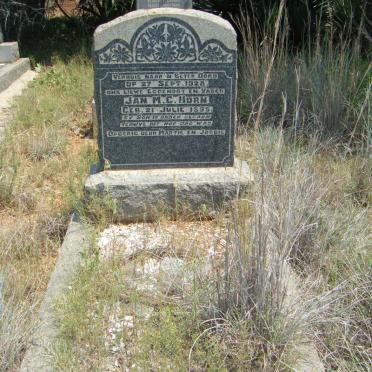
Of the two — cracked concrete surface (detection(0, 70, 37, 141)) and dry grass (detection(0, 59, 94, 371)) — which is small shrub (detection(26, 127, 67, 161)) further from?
cracked concrete surface (detection(0, 70, 37, 141))

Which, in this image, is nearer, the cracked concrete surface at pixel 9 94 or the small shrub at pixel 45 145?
the small shrub at pixel 45 145

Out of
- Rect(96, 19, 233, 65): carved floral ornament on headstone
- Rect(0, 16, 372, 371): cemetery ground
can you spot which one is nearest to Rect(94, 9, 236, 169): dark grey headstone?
Rect(96, 19, 233, 65): carved floral ornament on headstone

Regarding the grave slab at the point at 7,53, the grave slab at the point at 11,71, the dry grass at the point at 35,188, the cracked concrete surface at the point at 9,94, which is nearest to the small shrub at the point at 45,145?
the dry grass at the point at 35,188

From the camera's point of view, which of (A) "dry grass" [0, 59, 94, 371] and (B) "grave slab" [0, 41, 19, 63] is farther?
(B) "grave slab" [0, 41, 19, 63]

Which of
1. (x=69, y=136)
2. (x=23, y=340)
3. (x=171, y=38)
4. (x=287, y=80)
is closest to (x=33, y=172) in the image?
(x=69, y=136)

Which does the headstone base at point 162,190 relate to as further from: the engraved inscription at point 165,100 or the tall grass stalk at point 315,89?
the tall grass stalk at point 315,89

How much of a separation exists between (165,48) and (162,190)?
887 millimetres

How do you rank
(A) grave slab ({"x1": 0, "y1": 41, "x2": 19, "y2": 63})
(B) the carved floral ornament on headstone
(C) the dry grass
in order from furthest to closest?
1. (A) grave slab ({"x1": 0, "y1": 41, "x2": 19, "y2": 63})
2. (B) the carved floral ornament on headstone
3. (C) the dry grass

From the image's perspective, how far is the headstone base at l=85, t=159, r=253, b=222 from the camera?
3.42 m

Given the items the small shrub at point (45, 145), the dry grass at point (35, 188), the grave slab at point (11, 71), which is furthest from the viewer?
the grave slab at point (11, 71)

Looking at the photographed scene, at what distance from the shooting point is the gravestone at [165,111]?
3346mm

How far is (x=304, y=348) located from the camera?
225 centimetres

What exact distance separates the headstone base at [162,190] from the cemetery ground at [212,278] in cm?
8

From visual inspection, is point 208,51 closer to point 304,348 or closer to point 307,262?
point 307,262
